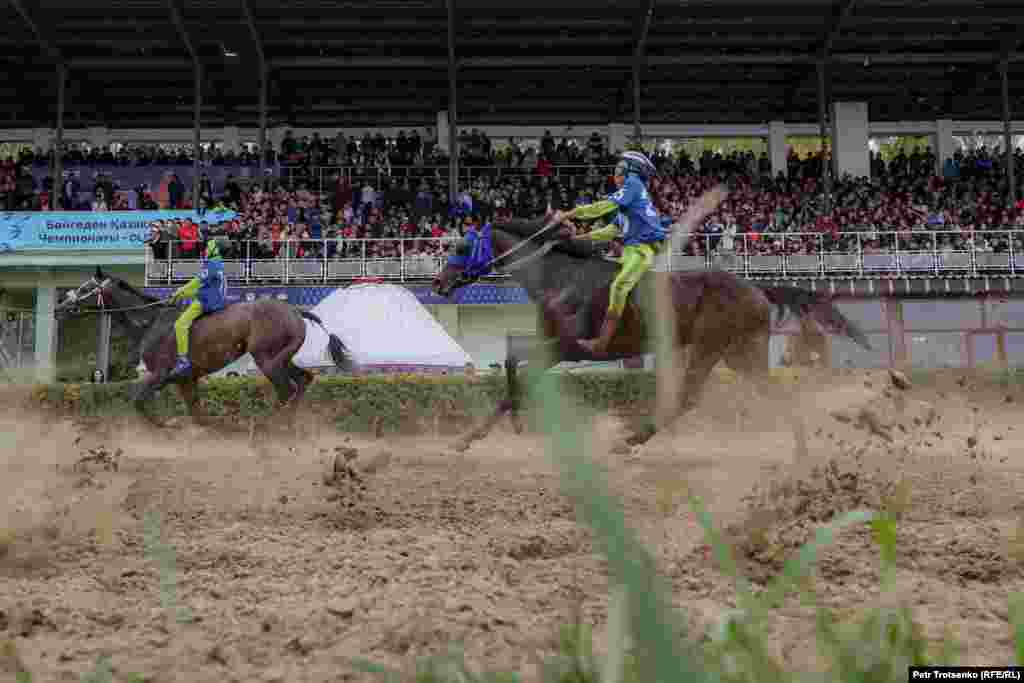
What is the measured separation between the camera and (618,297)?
7852 mm

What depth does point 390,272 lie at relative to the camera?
22062 millimetres

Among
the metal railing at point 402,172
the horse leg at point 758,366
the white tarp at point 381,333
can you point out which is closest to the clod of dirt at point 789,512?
the horse leg at point 758,366

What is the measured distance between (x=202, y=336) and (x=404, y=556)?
7.93m

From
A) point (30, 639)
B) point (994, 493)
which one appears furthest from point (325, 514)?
point (994, 493)

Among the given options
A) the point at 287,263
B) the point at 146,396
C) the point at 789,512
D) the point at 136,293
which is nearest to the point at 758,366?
the point at 789,512

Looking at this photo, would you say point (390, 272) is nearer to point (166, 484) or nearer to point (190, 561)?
point (166, 484)

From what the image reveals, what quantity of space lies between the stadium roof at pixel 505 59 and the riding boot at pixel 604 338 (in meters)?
18.3

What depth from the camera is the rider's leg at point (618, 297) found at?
309 inches

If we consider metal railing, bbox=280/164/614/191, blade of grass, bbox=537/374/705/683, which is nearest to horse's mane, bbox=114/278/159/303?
blade of grass, bbox=537/374/705/683

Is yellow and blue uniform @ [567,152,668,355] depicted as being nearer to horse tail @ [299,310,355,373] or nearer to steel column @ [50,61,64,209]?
horse tail @ [299,310,355,373]

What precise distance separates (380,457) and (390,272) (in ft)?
48.5

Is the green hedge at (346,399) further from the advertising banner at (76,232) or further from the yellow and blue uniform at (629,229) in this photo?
the advertising banner at (76,232)

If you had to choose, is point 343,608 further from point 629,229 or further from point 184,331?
point 184,331

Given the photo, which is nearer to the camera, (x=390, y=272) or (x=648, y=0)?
(x=390, y=272)
